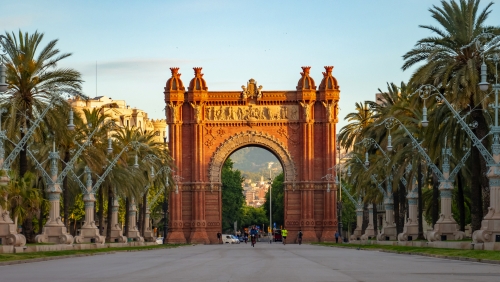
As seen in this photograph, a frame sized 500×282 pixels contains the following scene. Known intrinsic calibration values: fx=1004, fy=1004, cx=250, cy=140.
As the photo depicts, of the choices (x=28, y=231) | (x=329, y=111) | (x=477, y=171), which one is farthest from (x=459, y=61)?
(x=329, y=111)

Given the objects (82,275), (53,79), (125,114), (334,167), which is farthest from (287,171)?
(125,114)

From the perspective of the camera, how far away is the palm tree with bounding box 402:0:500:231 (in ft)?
148

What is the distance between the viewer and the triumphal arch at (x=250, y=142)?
9456cm

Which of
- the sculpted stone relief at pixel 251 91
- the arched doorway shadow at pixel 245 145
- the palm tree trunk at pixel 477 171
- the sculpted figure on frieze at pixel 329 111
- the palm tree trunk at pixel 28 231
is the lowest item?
the palm tree trunk at pixel 28 231

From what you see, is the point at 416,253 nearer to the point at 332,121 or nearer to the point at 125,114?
the point at 332,121

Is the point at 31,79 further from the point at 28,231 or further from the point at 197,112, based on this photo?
the point at 197,112

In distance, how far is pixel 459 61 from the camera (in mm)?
46250

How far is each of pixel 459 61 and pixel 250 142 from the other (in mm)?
50811

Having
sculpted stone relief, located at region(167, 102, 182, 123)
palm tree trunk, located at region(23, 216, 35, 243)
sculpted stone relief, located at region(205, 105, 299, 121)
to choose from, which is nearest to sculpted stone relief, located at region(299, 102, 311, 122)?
sculpted stone relief, located at region(205, 105, 299, 121)

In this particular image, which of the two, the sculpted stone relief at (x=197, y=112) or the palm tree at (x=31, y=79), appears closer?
the palm tree at (x=31, y=79)

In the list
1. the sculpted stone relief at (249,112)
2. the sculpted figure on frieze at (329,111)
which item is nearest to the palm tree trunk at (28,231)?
the sculpted stone relief at (249,112)

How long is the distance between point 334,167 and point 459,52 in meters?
47.8

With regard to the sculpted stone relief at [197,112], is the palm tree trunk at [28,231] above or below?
below

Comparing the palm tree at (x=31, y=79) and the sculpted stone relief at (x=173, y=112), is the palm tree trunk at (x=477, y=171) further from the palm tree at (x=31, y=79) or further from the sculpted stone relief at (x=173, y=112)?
the sculpted stone relief at (x=173, y=112)
